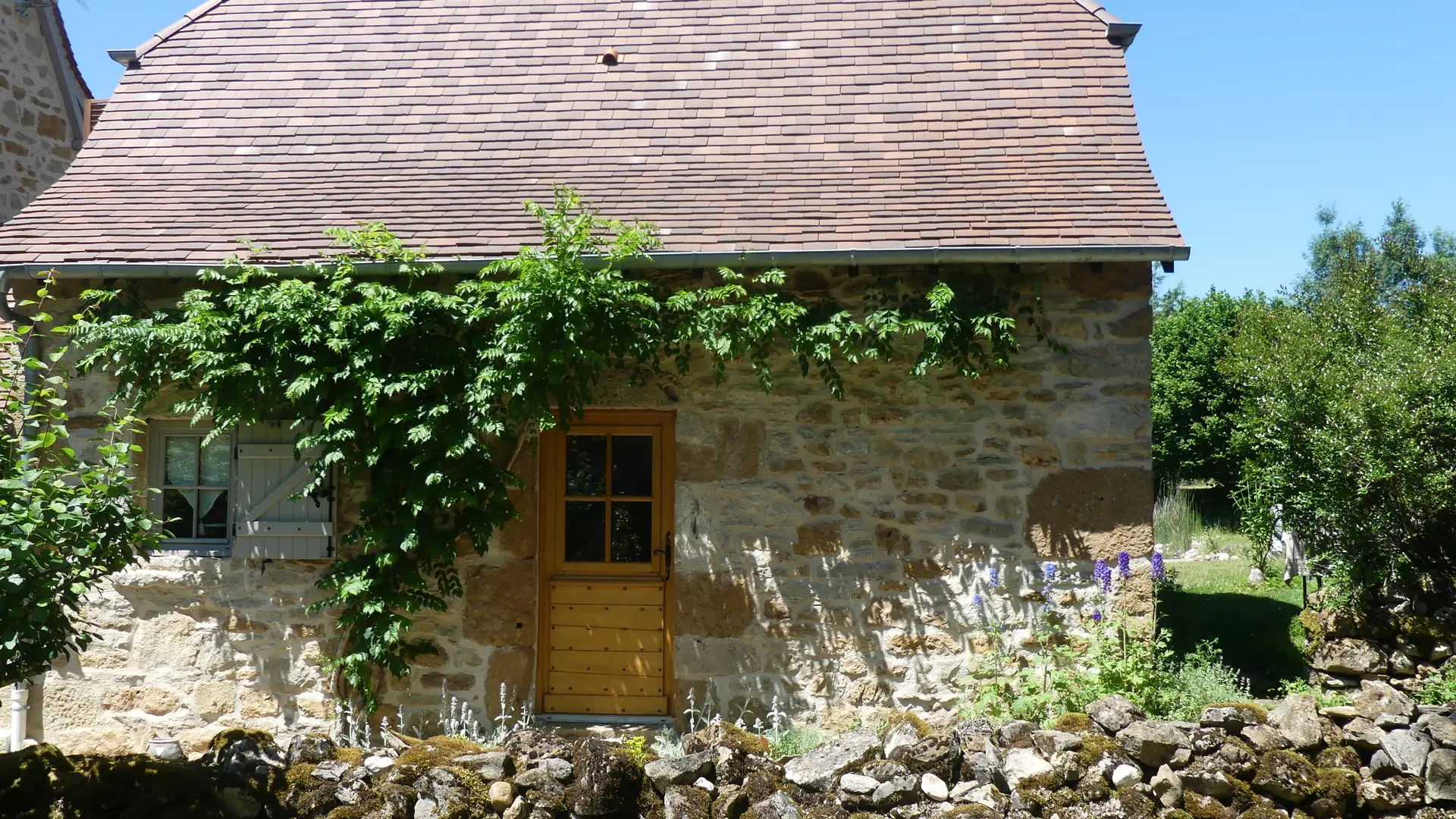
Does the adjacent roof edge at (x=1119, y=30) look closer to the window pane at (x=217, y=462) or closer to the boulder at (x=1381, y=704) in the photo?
the boulder at (x=1381, y=704)

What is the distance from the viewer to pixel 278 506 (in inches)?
247

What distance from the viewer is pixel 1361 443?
6.00m

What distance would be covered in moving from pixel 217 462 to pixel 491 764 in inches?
118

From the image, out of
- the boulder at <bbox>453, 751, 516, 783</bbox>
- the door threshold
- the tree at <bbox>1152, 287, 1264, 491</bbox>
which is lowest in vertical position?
the door threshold

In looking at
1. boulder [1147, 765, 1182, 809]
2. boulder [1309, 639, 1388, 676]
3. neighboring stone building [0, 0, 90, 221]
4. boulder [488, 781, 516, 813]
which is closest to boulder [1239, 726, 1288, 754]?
boulder [1147, 765, 1182, 809]

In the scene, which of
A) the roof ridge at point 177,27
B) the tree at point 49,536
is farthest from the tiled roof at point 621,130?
the tree at point 49,536

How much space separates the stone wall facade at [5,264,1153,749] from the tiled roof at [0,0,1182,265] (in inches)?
23.2

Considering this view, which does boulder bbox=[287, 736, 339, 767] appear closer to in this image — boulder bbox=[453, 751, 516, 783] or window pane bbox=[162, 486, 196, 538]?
boulder bbox=[453, 751, 516, 783]

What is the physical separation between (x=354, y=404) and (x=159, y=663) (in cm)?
200

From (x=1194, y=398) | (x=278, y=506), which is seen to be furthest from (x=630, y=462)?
(x=1194, y=398)

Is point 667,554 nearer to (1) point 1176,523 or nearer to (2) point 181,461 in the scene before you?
(2) point 181,461

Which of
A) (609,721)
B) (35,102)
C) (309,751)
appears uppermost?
(35,102)

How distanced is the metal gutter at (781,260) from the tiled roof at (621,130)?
2.8 inches

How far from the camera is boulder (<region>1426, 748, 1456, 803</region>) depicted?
4.58m
